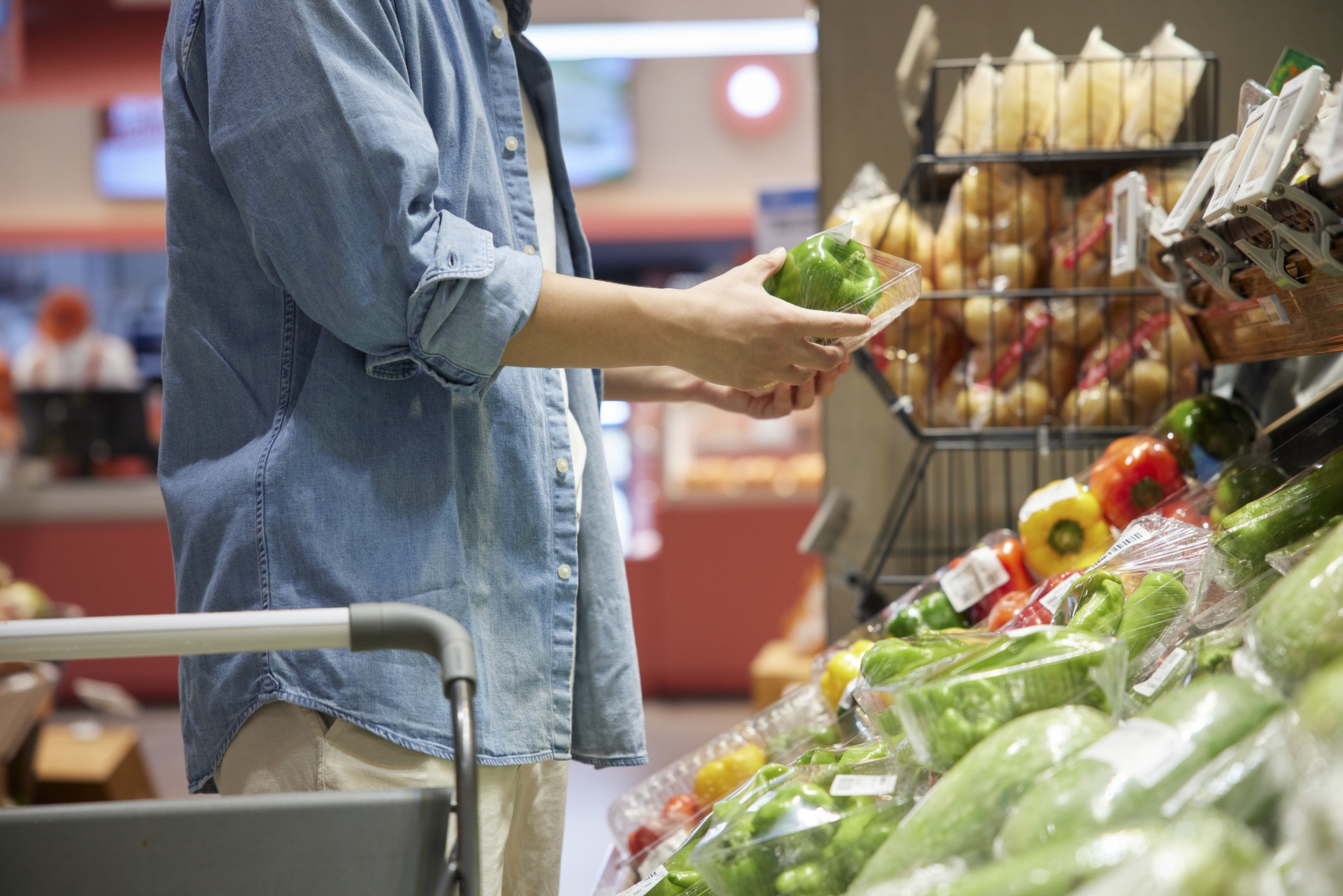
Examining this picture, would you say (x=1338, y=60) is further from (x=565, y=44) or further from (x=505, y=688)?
(x=565, y=44)

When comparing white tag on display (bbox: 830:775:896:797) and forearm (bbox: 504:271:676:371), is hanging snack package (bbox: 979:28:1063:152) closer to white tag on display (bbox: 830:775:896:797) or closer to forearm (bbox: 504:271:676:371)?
forearm (bbox: 504:271:676:371)

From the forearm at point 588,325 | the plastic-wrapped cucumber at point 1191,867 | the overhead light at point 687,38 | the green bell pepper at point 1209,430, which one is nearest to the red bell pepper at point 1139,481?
the green bell pepper at point 1209,430

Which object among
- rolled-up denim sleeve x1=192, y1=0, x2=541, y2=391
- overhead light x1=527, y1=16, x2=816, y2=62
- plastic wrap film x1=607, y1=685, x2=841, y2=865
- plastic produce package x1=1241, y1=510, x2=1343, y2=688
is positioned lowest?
plastic wrap film x1=607, y1=685, x2=841, y2=865

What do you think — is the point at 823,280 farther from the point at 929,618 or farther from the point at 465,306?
the point at 929,618

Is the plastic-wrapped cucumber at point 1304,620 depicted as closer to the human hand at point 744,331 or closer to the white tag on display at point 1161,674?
the white tag on display at point 1161,674

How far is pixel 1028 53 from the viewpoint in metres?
1.77

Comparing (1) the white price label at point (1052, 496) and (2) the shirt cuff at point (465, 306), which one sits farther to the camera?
(1) the white price label at point (1052, 496)

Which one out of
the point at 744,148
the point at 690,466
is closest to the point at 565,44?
the point at 744,148

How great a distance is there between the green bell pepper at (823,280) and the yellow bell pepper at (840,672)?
0.44 metres

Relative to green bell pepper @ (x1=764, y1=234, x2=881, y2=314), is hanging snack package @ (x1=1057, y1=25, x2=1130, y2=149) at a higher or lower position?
higher

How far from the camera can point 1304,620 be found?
0.67m

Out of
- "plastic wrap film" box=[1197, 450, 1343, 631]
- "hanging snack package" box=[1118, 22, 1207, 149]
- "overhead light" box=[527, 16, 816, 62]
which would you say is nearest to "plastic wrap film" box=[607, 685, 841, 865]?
"plastic wrap film" box=[1197, 450, 1343, 631]

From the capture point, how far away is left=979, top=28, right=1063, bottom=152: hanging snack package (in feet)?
5.66

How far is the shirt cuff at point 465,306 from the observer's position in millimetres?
984
